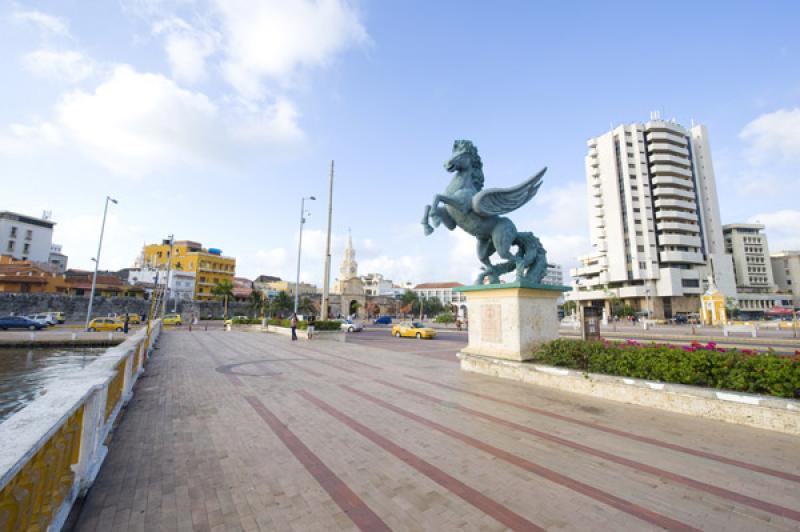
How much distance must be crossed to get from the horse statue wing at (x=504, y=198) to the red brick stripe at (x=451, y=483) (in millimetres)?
6207

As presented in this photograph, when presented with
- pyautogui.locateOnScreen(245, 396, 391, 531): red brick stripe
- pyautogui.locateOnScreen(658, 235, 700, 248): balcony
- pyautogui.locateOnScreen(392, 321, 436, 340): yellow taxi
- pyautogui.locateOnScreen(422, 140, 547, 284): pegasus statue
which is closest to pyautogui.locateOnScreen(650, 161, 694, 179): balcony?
pyautogui.locateOnScreen(658, 235, 700, 248): balcony

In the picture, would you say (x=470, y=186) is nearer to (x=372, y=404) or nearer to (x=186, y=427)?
(x=372, y=404)

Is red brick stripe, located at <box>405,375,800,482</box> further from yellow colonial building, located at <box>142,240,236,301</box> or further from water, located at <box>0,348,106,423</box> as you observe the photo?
yellow colonial building, located at <box>142,240,236,301</box>

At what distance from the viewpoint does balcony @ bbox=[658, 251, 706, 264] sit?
194 feet

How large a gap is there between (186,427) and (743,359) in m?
8.55

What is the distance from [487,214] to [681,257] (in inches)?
2643

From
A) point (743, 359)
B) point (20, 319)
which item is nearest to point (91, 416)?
point (743, 359)

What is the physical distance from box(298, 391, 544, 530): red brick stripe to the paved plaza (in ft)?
0.05

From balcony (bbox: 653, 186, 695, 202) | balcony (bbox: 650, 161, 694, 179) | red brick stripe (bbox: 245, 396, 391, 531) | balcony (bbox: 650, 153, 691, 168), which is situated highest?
balcony (bbox: 650, 153, 691, 168)

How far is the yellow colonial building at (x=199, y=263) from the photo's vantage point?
64438 mm

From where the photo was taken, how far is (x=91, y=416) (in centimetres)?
352

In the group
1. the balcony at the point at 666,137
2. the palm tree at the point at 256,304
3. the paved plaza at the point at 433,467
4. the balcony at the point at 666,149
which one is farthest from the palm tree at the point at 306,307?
the balcony at the point at 666,137

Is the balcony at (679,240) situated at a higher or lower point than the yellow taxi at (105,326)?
higher

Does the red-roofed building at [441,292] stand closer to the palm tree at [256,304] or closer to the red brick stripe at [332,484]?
the palm tree at [256,304]
